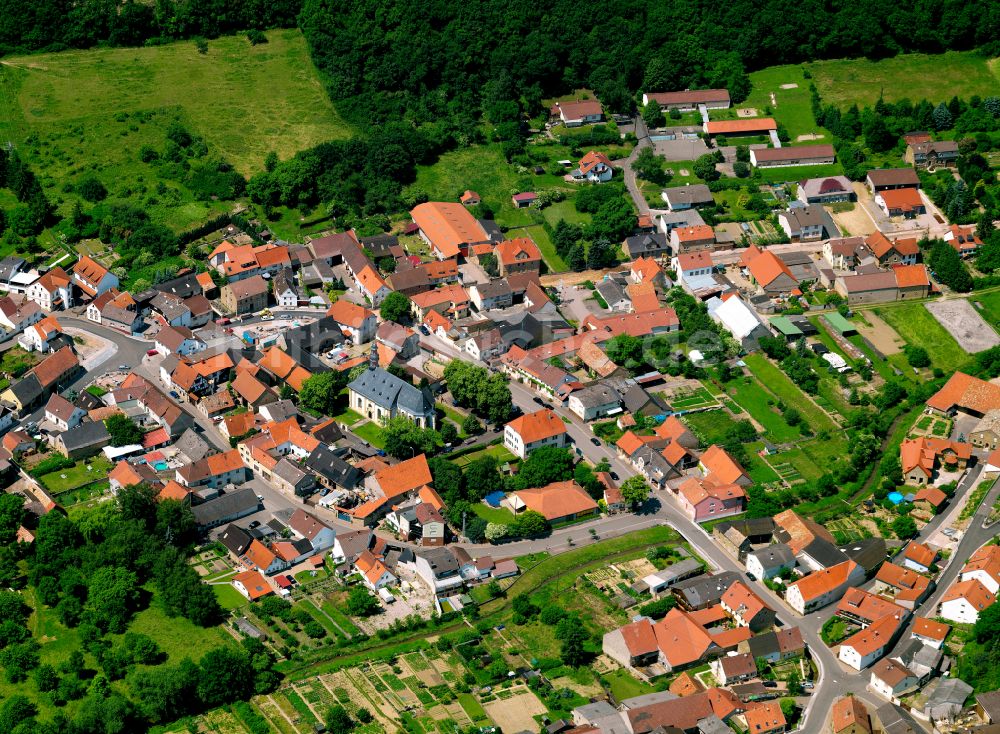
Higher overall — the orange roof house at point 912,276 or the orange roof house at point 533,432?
the orange roof house at point 533,432

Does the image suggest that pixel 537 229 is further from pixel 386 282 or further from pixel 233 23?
pixel 233 23

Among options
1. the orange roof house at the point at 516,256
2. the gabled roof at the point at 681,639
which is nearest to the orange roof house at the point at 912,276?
the orange roof house at the point at 516,256

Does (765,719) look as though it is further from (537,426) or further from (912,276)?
(912,276)

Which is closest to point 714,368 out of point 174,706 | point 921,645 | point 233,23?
point 921,645

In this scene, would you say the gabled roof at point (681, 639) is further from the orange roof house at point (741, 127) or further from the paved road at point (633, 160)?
the orange roof house at point (741, 127)

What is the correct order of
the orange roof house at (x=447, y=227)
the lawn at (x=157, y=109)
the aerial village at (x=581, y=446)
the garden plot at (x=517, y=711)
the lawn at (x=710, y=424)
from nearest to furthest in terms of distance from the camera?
the garden plot at (x=517, y=711) < the aerial village at (x=581, y=446) < the lawn at (x=710, y=424) < the orange roof house at (x=447, y=227) < the lawn at (x=157, y=109)

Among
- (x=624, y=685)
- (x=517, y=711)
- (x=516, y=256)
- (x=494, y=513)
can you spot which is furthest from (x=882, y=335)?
(x=517, y=711)
